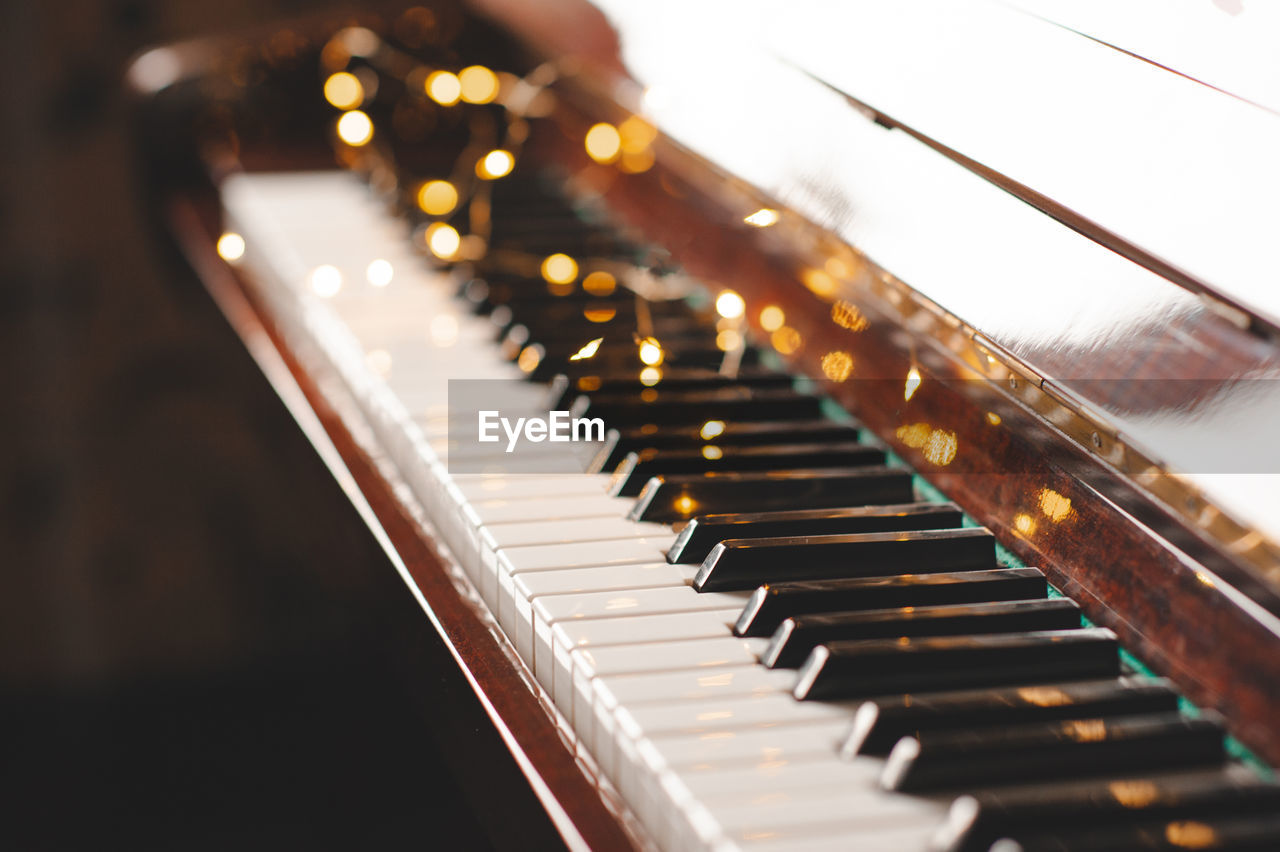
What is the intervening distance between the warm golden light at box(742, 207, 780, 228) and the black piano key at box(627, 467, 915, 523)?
1.06 ft

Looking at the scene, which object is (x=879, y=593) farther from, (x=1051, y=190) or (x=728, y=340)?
(x=728, y=340)

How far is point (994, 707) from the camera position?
2.52 ft

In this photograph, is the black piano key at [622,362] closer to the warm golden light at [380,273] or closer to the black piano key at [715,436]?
the black piano key at [715,436]

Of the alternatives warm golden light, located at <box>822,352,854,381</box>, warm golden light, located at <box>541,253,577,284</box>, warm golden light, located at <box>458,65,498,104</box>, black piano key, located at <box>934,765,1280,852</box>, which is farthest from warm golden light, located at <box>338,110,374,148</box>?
black piano key, located at <box>934,765,1280,852</box>

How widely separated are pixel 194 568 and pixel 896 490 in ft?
6.94

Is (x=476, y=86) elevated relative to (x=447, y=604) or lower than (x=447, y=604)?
elevated

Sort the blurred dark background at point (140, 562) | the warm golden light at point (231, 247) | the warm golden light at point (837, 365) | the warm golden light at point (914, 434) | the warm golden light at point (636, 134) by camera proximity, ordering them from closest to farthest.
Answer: the warm golden light at point (914, 434) → the warm golden light at point (837, 365) → the warm golden light at point (636, 134) → the warm golden light at point (231, 247) → the blurred dark background at point (140, 562)

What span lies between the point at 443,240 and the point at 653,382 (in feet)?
1.97

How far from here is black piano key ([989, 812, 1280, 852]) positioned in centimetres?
65

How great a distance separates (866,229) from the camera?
1.12 metres

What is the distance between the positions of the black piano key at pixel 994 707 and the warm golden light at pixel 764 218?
627 mm

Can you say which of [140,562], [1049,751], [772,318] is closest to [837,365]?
[772,318]

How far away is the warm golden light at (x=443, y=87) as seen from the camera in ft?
6.91

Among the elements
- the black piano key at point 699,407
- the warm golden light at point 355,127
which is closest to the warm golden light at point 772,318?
the black piano key at point 699,407
